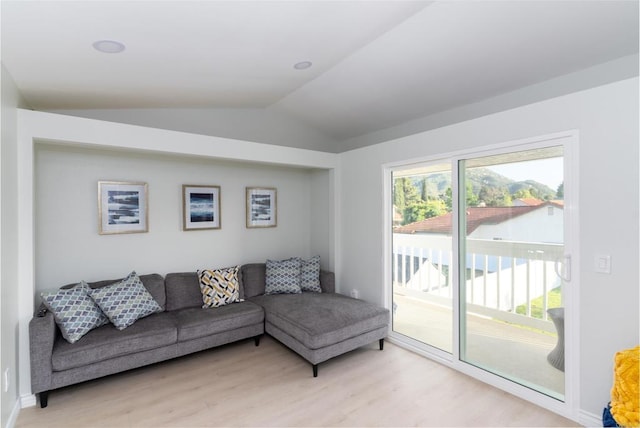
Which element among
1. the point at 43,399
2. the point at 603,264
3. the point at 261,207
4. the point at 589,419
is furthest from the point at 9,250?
the point at 589,419

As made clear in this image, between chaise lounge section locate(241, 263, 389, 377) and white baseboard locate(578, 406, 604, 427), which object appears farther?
chaise lounge section locate(241, 263, 389, 377)

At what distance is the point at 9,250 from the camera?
2223 millimetres

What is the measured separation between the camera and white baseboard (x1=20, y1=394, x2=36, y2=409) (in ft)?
7.95

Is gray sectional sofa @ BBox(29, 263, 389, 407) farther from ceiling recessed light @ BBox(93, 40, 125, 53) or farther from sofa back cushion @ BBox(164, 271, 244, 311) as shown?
ceiling recessed light @ BBox(93, 40, 125, 53)

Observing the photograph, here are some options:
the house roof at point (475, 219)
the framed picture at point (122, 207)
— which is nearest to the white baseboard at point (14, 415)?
the framed picture at point (122, 207)

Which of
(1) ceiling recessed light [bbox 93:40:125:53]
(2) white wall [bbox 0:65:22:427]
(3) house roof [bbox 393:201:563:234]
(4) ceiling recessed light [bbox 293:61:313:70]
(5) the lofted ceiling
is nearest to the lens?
(5) the lofted ceiling

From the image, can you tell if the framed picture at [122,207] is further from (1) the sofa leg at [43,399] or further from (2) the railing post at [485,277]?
(2) the railing post at [485,277]

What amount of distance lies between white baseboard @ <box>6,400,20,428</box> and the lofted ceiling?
2.36 meters

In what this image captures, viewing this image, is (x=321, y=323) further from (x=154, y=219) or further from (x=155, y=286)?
(x=154, y=219)

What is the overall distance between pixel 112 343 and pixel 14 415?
26.8 inches

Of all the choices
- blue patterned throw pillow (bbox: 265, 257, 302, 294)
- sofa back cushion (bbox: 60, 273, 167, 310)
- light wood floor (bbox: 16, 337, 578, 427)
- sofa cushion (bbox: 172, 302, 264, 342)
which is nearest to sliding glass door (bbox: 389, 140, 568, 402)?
light wood floor (bbox: 16, 337, 578, 427)

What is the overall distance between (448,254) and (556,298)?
128cm

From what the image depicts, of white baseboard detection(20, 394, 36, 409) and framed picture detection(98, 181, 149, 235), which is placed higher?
framed picture detection(98, 181, 149, 235)

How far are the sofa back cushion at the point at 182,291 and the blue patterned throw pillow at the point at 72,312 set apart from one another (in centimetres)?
78
